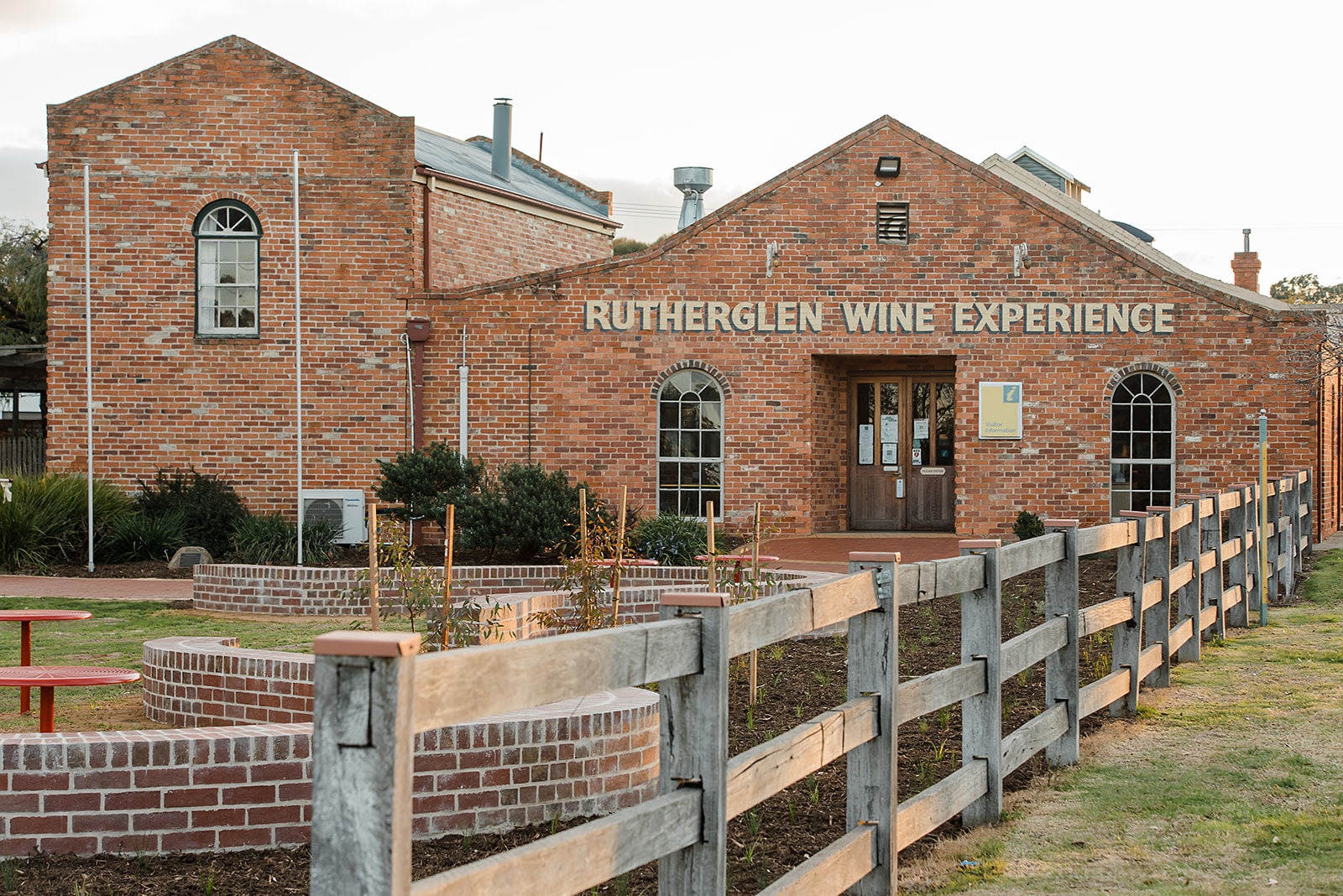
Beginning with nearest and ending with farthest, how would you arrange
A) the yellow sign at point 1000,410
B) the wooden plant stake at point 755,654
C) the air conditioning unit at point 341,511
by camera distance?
the wooden plant stake at point 755,654 < the air conditioning unit at point 341,511 < the yellow sign at point 1000,410

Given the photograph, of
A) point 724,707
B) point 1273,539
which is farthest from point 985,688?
point 1273,539

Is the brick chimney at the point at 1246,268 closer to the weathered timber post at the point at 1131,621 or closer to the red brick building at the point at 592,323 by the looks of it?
the red brick building at the point at 592,323

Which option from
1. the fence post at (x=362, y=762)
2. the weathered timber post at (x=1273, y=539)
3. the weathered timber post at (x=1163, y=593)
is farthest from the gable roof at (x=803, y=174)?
the fence post at (x=362, y=762)

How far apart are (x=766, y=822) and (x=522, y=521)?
9.45m

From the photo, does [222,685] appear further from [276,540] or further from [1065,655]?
[276,540]

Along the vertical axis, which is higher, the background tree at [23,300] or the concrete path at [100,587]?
the background tree at [23,300]

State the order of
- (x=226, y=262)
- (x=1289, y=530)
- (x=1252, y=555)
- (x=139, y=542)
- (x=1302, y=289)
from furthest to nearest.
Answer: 1. (x=1302, y=289)
2. (x=226, y=262)
3. (x=139, y=542)
4. (x=1289, y=530)
5. (x=1252, y=555)

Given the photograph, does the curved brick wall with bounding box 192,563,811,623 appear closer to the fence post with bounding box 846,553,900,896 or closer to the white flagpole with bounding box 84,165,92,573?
the white flagpole with bounding box 84,165,92,573

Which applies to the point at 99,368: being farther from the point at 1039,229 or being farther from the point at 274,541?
the point at 1039,229

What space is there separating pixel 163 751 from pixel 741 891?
85.1 inches

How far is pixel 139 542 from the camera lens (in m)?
18.0

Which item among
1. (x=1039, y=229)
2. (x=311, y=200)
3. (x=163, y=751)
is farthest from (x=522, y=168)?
(x=163, y=751)

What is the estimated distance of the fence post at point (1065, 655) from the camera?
278 inches

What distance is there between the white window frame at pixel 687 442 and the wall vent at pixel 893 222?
9.85 feet
